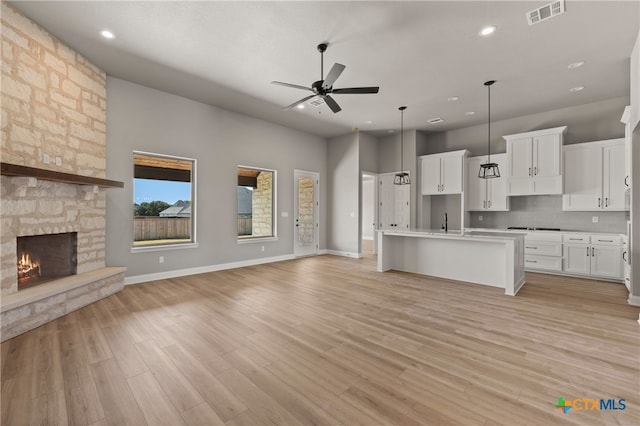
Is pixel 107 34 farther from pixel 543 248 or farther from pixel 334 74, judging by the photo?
pixel 543 248

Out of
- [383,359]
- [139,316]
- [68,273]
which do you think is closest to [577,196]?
[383,359]

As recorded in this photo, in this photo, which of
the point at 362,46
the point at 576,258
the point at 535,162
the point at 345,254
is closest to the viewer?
the point at 362,46

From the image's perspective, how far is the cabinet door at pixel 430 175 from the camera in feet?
23.6

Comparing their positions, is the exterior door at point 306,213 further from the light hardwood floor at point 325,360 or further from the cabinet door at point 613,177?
the cabinet door at point 613,177

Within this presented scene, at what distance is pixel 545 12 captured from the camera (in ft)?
9.65

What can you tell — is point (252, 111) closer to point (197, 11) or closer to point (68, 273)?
point (197, 11)

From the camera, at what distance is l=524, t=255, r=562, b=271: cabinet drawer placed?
17.7 feet

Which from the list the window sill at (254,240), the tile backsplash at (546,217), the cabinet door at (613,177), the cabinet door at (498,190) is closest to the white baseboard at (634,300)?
the cabinet door at (613,177)

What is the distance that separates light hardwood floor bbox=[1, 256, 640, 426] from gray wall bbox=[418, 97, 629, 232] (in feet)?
7.03

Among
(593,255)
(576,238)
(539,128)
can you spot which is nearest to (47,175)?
(576,238)

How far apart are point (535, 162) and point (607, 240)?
72.8 inches

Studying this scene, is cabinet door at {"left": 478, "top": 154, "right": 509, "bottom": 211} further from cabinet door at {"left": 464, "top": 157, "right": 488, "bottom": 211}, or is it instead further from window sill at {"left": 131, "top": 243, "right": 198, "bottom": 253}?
window sill at {"left": 131, "top": 243, "right": 198, "bottom": 253}

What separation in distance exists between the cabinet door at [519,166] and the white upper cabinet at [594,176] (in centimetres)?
59

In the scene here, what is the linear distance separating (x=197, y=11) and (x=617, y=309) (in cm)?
610
